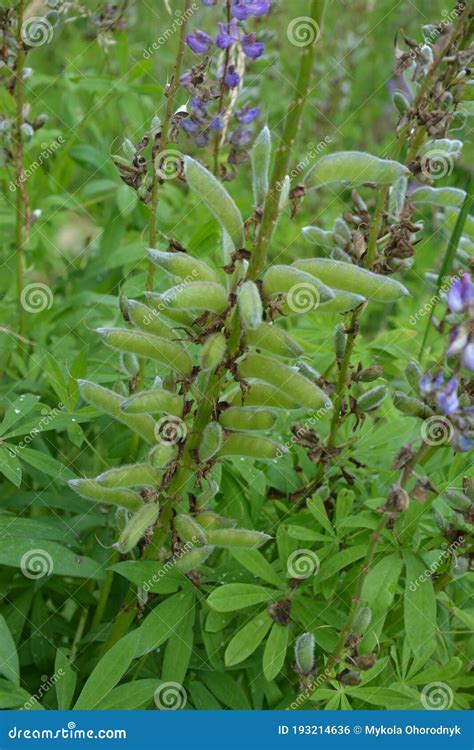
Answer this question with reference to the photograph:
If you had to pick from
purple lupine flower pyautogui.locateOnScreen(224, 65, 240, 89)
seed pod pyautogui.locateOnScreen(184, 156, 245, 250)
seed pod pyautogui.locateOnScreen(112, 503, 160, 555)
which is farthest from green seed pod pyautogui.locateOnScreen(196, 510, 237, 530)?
purple lupine flower pyautogui.locateOnScreen(224, 65, 240, 89)

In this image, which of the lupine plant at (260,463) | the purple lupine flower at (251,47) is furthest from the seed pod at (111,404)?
the purple lupine flower at (251,47)

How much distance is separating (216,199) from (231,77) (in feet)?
2.62

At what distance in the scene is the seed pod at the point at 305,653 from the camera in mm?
2080

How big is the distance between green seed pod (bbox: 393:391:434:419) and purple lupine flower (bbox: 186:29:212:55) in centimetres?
109

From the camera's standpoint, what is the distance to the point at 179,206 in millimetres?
3764

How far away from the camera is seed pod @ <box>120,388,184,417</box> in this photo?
6.31ft

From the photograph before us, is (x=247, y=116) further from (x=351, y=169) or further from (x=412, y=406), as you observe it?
(x=412, y=406)

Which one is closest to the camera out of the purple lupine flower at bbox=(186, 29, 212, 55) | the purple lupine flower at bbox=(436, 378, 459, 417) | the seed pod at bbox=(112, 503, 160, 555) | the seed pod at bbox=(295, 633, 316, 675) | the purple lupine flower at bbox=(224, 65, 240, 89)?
the purple lupine flower at bbox=(436, 378, 459, 417)

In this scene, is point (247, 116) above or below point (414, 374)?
above

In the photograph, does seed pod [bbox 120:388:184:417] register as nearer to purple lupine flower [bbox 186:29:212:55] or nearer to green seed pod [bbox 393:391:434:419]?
green seed pod [bbox 393:391:434:419]

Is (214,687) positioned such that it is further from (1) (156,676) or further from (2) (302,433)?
(2) (302,433)

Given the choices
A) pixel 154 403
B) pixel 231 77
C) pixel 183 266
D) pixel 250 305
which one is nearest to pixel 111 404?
pixel 154 403

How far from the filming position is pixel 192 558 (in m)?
2.13

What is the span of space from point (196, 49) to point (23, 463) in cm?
128
